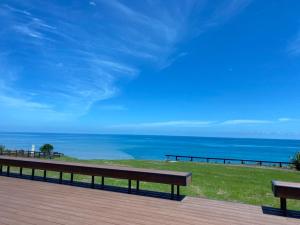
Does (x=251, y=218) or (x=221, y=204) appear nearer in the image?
(x=251, y=218)

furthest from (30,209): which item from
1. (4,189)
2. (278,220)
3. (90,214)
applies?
(278,220)

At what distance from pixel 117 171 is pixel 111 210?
64.3 inches

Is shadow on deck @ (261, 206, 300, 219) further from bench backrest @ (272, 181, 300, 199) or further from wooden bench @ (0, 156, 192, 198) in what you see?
wooden bench @ (0, 156, 192, 198)

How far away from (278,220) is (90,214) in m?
3.19

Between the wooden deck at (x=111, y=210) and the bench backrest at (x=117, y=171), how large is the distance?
1.38 ft

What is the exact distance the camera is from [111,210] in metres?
4.79

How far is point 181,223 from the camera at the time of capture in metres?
4.20

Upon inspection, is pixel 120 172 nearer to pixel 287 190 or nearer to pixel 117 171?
pixel 117 171

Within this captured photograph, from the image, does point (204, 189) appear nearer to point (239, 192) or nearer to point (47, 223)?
point (239, 192)

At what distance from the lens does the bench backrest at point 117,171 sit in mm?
5860

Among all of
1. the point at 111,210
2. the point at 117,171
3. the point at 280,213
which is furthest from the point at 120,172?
the point at 280,213

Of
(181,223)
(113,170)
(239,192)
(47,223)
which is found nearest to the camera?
(47,223)

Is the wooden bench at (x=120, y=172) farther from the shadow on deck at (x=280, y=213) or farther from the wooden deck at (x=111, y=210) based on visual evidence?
the shadow on deck at (x=280, y=213)

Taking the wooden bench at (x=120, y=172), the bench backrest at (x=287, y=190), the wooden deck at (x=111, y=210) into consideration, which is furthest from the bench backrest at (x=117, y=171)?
the bench backrest at (x=287, y=190)
